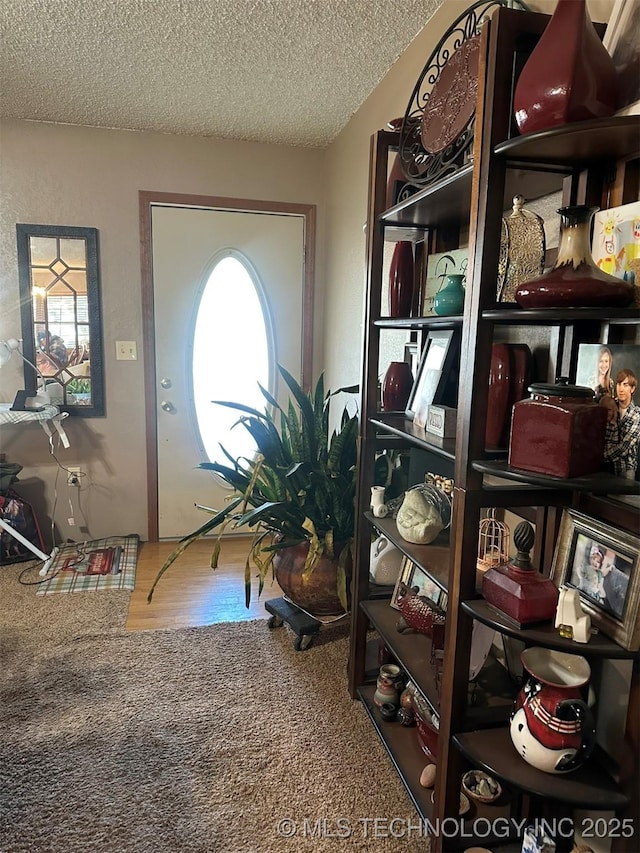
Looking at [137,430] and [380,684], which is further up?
[137,430]

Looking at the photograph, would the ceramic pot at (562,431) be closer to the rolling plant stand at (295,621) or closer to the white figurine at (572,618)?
the white figurine at (572,618)

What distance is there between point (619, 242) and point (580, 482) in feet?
1.62

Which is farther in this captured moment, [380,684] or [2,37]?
[2,37]

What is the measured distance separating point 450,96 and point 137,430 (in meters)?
2.57

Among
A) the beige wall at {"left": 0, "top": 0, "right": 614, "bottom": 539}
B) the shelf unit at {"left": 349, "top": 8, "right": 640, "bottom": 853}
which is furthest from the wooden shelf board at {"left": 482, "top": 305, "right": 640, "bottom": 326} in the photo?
the beige wall at {"left": 0, "top": 0, "right": 614, "bottom": 539}

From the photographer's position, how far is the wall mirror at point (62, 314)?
3223 mm

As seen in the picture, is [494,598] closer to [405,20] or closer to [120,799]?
[120,799]

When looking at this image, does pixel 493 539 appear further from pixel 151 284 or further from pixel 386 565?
pixel 151 284

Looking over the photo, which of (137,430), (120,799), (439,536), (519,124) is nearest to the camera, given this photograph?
(519,124)

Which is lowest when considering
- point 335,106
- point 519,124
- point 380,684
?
point 380,684

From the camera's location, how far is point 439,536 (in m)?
1.74

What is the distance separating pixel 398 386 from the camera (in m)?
1.91

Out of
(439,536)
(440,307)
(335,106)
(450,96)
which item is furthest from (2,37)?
(439,536)

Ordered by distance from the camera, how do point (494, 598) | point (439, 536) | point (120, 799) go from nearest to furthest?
point (494, 598) < point (120, 799) < point (439, 536)
